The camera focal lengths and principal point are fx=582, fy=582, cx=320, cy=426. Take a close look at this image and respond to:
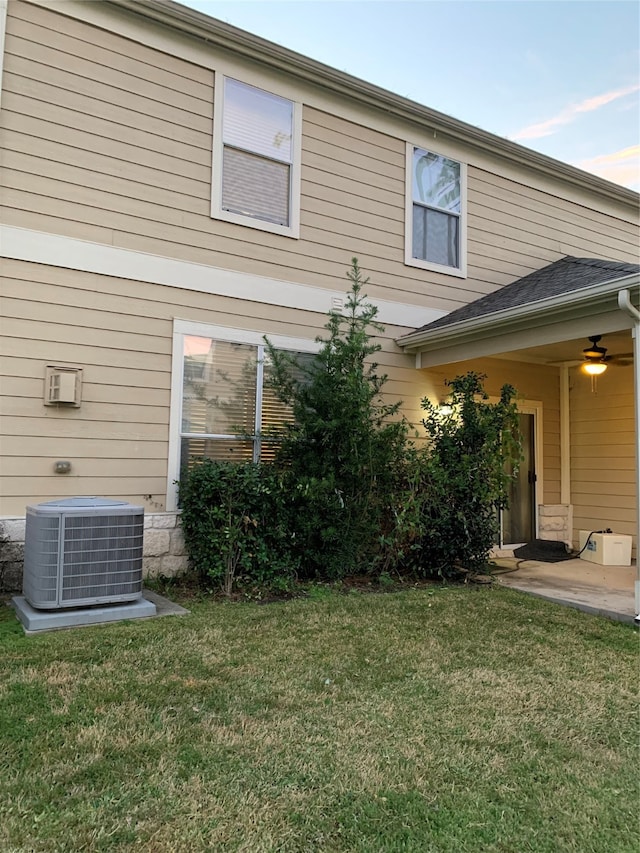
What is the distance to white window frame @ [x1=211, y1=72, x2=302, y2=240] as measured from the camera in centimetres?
548

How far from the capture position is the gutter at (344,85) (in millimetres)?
5145

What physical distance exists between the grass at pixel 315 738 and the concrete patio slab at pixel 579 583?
0.72 m

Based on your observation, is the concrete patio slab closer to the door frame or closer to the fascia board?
the door frame

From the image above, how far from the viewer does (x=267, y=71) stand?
18.7ft

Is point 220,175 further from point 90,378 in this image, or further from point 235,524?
point 235,524

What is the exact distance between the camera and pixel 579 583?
18.5ft

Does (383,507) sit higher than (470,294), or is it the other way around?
(470,294)

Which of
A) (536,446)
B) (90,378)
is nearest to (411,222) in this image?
(536,446)

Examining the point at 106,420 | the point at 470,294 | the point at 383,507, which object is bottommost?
the point at 383,507

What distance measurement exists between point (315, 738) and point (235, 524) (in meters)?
2.51

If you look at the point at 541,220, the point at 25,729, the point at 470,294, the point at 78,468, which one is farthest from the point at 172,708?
the point at 541,220

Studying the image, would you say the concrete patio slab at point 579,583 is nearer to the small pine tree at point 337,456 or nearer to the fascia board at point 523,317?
the small pine tree at point 337,456

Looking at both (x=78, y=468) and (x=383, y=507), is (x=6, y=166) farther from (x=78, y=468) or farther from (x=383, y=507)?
(x=383, y=507)

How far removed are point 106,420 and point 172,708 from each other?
2.85 m
